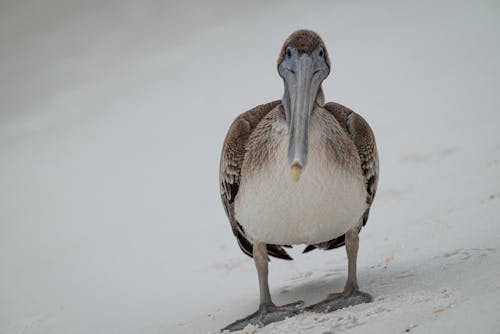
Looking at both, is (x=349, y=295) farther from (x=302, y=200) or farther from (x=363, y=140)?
(x=363, y=140)

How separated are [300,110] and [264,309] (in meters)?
1.41

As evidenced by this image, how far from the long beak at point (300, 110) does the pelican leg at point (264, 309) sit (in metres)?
0.97

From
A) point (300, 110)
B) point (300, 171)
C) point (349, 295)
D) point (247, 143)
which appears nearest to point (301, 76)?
point (300, 110)

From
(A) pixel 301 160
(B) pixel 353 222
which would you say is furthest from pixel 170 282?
(A) pixel 301 160

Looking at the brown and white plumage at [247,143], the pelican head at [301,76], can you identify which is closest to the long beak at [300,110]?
the pelican head at [301,76]

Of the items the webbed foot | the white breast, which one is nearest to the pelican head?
the white breast

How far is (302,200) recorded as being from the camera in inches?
164

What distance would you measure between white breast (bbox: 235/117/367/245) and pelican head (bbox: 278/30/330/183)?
0.14m

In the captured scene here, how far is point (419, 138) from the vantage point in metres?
9.37

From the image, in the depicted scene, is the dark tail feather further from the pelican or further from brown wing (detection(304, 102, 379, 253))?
brown wing (detection(304, 102, 379, 253))

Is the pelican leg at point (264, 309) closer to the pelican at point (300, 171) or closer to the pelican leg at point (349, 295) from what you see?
the pelican at point (300, 171)

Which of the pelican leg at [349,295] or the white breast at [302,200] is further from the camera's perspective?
the pelican leg at [349,295]

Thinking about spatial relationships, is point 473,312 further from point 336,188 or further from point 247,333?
point 247,333

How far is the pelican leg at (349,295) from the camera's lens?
4414mm
